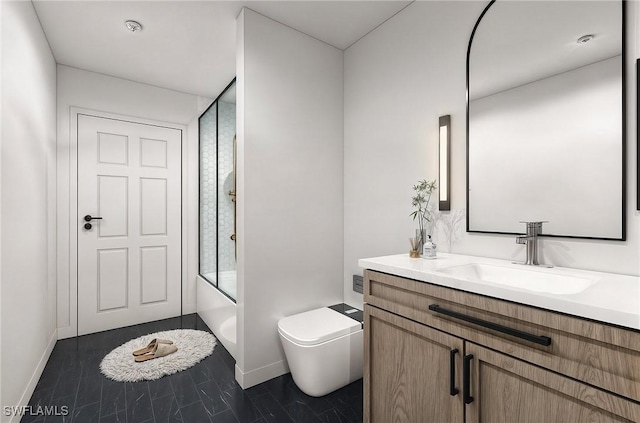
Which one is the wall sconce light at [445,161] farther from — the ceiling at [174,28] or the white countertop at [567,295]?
the ceiling at [174,28]

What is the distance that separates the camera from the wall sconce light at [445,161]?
1.82m

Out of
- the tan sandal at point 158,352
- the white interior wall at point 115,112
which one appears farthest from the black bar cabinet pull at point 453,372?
the white interior wall at point 115,112

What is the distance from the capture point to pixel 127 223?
3221 millimetres

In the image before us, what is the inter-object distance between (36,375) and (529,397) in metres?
2.83

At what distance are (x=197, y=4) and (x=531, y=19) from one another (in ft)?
6.25

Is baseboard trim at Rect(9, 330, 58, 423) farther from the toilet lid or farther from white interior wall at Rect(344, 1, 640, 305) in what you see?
white interior wall at Rect(344, 1, 640, 305)

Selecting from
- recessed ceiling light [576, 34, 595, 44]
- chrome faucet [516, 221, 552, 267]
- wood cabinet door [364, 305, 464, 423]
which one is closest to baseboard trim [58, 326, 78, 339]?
wood cabinet door [364, 305, 464, 423]

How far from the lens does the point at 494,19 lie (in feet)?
5.37

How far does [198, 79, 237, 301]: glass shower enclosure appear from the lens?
304cm

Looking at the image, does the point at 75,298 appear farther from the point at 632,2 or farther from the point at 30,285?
the point at 632,2

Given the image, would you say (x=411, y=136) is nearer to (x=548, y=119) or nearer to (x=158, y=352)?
(x=548, y=119)

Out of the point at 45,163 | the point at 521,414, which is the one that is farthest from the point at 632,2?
the point at 45,163

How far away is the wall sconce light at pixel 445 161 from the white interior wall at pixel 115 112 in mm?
2740

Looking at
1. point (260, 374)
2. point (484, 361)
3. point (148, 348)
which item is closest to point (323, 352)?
point (260, 374)
